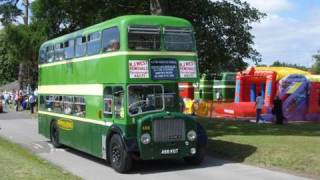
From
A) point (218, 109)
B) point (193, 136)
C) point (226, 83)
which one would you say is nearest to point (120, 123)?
point (193, 136)

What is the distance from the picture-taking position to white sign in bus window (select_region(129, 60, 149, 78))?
1516cm

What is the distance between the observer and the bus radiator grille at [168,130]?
15.1 meters

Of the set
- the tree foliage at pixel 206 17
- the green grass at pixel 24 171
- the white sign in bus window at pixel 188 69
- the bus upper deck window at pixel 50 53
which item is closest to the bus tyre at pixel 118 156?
the green grass at pixel 24 171

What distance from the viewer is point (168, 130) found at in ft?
50.2

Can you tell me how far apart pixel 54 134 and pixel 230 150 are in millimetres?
6986

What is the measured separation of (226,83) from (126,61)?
47913mm

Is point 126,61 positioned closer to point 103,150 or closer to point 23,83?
point 103,150

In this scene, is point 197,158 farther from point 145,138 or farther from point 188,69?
point 188,69

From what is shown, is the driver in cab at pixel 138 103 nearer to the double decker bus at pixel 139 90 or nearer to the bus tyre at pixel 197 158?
the double decker bus at pixel 139 90

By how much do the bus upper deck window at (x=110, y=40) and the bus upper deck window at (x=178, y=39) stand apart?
127 centimetres

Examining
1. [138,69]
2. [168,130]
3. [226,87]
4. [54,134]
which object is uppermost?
[138,69]

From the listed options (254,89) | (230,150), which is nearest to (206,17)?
(230,150)

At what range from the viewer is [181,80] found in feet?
A: 52.5

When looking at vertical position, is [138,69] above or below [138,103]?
above
